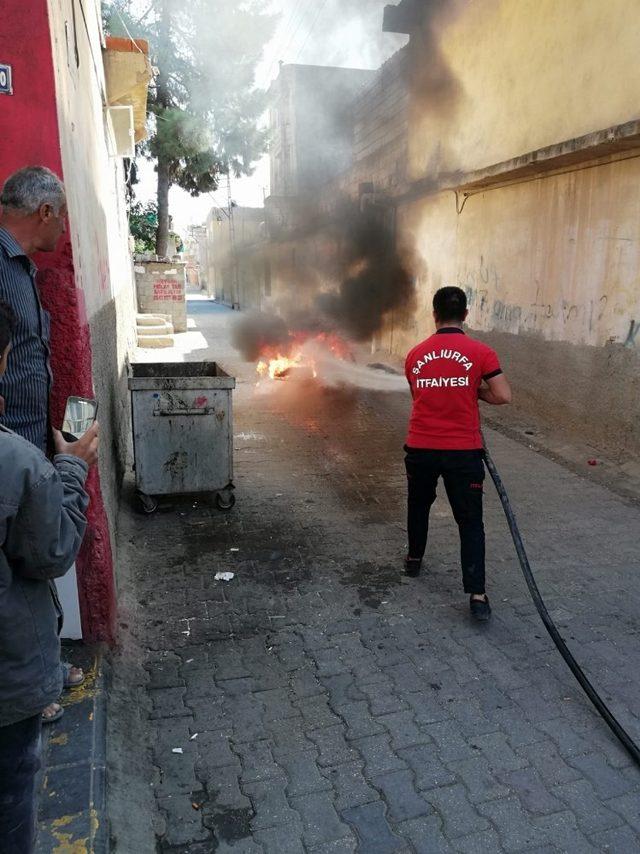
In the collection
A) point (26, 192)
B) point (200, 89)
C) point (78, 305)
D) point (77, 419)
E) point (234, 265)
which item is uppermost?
point (200, 89)

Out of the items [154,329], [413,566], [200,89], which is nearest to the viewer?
[413,566]

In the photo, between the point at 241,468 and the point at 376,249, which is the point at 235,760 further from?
the point at 376,249

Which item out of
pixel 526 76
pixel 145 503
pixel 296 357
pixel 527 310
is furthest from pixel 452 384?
pixel 296 357

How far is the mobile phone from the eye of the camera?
2154 millimetres

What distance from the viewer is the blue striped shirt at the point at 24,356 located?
7.35 ft

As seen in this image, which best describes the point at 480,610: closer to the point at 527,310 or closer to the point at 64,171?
the point at 64,171

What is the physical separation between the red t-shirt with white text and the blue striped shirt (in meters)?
2.24

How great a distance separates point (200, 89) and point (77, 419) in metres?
20.6

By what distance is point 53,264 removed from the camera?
274cm

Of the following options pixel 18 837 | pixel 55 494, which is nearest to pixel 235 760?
pixel 18 837

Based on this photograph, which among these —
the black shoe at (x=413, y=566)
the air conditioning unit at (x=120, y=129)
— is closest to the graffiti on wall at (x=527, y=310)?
the black shoe at (x=413, y=566)

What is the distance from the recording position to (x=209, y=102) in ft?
66.9

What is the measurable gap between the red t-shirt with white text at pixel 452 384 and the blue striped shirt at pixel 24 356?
2.24 m

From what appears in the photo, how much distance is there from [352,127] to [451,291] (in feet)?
49.8
